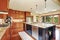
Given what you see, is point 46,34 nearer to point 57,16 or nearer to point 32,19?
point 57,16

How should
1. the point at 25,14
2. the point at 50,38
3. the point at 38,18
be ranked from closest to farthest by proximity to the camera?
the point at 50,38, the point at 25,14, the point at 38,18

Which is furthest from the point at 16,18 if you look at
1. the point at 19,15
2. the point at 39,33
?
the point at 39,33

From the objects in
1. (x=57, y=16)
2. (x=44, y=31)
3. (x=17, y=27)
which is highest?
(x=57, y=16)

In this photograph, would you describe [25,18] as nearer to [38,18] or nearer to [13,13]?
[13,13]

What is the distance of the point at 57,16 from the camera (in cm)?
751

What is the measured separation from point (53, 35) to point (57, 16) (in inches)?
183

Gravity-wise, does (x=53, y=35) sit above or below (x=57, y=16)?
below

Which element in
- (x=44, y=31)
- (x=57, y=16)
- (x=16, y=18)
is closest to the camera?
(x=44, y=31)

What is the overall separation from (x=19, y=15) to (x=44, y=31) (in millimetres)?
5850

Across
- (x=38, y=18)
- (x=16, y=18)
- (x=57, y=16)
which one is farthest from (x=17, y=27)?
(x=38, y=18)

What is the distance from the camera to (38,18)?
11.7 metres

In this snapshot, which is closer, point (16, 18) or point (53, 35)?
point (53, 35)

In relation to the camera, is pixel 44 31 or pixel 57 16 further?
pixel 57 16

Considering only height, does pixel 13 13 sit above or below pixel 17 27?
above
